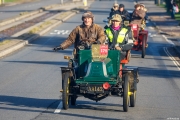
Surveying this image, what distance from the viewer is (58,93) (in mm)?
14375

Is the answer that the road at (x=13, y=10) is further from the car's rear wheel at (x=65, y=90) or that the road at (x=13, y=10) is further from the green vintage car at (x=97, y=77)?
the car's rear wheel at (x=65, y=90)

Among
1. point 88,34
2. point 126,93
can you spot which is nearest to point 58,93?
point 88,34

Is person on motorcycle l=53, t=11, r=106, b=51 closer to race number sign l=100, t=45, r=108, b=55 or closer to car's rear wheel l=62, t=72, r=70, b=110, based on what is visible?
race number sign l=100, t=45, r=108, b=55

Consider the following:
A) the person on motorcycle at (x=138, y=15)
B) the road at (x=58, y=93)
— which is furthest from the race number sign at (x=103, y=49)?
the person on motorcycle at (x=138, y=15)

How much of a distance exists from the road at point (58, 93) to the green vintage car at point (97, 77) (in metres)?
0.36

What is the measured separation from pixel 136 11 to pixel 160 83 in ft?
26.2

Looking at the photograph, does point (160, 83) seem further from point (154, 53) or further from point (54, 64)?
point (154, 53)

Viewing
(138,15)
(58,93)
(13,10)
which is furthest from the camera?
(13,10)

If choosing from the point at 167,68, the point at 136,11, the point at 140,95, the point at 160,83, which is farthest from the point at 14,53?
the point at 140,95

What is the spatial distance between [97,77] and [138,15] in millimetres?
13037

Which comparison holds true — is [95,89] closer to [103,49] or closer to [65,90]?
[65,90]

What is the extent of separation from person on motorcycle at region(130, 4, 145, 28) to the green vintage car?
39.9ft

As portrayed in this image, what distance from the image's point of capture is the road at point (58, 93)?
38.0ft

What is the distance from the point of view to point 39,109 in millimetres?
12023
